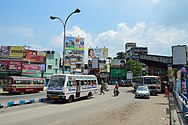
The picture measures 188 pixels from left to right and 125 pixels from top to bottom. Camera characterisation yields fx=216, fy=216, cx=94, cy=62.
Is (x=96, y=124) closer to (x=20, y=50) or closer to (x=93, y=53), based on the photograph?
(x=20, y=50)

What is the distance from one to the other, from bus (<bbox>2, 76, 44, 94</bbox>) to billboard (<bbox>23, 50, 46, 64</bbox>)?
14999 mm

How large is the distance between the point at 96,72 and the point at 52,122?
7309 cm

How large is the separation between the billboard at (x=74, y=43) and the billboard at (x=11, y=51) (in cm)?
1681

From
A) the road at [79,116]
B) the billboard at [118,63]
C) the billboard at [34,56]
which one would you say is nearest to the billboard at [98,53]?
the billboard at [118,63]

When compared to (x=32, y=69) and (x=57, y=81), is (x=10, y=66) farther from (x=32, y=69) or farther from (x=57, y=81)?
(x=57, y=81)

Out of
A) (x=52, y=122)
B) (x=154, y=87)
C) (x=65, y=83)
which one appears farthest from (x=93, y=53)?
(x=52, y=122)

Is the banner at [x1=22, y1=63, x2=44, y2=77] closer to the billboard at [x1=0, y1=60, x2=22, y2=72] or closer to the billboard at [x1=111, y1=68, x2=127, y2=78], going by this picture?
the billboard at [x1=0, y1=60, x2=22, y2=72]

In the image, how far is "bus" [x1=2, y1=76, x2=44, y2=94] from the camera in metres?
28.4

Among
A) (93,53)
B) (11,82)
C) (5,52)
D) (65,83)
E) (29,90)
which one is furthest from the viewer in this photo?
(93,53)

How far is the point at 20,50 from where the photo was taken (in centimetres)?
4681

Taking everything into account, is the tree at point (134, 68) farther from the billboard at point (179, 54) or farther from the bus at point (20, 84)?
the billboard at point (179, 54)

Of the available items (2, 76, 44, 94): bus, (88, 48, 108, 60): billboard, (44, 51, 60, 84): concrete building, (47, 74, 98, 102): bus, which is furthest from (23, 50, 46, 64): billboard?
(47, 74, 98, 102): bus

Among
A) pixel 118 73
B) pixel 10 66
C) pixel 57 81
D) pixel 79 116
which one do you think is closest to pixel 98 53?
pixel 118 73

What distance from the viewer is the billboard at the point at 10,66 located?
44438mm
